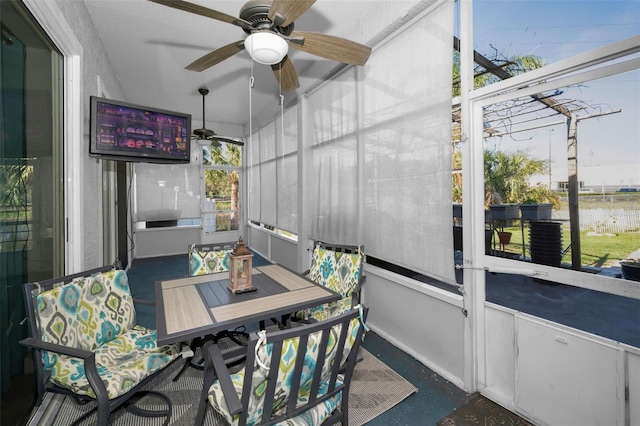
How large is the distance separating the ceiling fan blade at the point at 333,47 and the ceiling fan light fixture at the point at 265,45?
122 mm

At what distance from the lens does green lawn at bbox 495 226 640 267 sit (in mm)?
1424

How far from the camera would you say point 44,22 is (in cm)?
177

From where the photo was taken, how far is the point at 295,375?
41.2 inches

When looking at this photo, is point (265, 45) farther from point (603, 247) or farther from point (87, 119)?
point (603, 247)

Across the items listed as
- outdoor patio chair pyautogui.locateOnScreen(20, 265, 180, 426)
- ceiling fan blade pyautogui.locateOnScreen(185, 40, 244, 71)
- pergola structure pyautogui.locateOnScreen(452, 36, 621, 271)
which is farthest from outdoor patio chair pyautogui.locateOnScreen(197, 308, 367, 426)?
ceiling fan blade pyautogui.locateOnScreen(185, 40, 244, 71)

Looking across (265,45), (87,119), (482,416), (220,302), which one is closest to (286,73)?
(265,45)

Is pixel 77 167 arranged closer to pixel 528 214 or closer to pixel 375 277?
pixel 375 277

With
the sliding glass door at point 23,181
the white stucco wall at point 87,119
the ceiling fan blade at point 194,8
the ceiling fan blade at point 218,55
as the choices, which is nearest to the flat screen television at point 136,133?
the white stucco wall at point 87,119

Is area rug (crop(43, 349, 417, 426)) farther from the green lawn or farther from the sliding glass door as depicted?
the green lawn

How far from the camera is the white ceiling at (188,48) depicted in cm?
264

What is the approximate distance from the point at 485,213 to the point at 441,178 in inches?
15.4

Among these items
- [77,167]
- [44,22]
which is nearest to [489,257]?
[77,167]

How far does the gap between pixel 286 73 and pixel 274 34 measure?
1.90 feet

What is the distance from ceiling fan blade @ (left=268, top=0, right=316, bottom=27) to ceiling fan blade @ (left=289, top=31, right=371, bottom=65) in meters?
0.13
